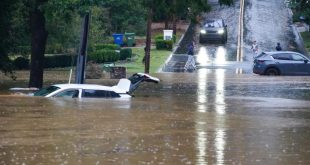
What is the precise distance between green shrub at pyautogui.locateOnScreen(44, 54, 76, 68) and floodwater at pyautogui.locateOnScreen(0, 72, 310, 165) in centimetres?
2375

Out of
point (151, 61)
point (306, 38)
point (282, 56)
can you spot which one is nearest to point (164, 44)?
point (151, 61)

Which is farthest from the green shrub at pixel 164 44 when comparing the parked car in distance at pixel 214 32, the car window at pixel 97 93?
the car window at pixel 97 93

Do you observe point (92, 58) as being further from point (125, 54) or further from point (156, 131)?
point (156, 131)

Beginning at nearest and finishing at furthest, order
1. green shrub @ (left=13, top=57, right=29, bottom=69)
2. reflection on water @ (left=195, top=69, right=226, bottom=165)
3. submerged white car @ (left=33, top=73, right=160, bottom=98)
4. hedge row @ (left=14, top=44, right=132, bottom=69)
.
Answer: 1. reflection on water @ (left=195, top=69, right=226, bottom=165)
2. submerged white car @ (left=33, top=73, right=160, bottom=98)
3. green shrub @ (left=13, top=57, right=29, bottom=69)
4. hedge row @ (left=14, top=44, right=132, bottom=69)

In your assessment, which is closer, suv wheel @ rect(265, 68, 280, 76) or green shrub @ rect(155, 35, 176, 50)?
suv wheel @ rect(265, 68, 280, 76)

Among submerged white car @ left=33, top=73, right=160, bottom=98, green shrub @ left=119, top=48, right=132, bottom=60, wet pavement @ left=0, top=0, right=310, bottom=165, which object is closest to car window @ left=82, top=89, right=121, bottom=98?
submerged white car @ left=33, top=73, right=160, bottom=98

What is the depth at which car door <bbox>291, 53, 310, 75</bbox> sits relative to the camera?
44.0 meters

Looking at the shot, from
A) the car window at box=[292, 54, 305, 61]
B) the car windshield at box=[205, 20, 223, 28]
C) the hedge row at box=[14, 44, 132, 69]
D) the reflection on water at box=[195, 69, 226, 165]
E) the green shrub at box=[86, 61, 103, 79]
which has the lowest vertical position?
the reflection on water at box=[195, 69, 226, 165]

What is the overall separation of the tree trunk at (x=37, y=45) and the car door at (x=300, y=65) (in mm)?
16206

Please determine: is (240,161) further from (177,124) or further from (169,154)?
(177,124)

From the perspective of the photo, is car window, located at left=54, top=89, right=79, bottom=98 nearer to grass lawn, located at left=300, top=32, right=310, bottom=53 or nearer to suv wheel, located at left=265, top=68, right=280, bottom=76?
suv wheel, located at left=265, top=68, right=280, bottom=76

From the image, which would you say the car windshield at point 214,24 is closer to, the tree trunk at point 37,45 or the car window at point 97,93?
the tree trunk at point 37,45

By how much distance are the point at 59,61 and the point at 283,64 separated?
14.7 m

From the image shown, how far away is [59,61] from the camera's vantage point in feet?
171
